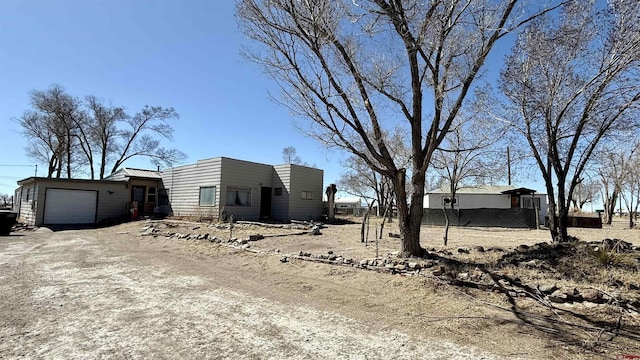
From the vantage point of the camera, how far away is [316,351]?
3.49 meters

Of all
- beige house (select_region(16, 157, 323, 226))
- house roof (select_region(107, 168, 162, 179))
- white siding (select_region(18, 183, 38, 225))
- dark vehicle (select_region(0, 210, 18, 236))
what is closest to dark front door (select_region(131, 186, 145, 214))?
beige house (select_region(16, 157, 323, 226))

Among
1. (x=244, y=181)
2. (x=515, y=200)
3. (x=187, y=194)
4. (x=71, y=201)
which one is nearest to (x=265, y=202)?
(x=244, y=181)

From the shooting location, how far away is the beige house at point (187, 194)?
18.0m

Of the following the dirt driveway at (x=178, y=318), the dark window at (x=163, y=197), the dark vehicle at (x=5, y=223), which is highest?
the dark window at (x=163, y=197)

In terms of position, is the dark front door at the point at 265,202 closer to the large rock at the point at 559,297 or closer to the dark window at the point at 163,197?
the dark window at the point at 163,197

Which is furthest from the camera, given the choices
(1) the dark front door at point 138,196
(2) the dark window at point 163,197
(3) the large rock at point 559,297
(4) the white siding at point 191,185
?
(2) the dark window at point 163,197

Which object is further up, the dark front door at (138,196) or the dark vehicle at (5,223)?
the dark front door at (138,196)

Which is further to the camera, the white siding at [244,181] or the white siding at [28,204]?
the white siding at [244,181]

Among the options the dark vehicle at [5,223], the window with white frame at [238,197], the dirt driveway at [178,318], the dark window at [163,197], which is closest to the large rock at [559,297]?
the dirt driveway at [178,318]

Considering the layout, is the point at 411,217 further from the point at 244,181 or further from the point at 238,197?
the point at 244,181

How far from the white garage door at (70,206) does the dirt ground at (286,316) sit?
11890 millimetres

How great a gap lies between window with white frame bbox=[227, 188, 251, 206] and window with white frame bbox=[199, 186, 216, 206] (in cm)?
73

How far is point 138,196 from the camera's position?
2147 centimetres

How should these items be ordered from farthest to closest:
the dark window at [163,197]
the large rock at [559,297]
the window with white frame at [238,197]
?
the dark window at [163,197] < the window with white frame at [238,197] < the large rock at [559,297]
